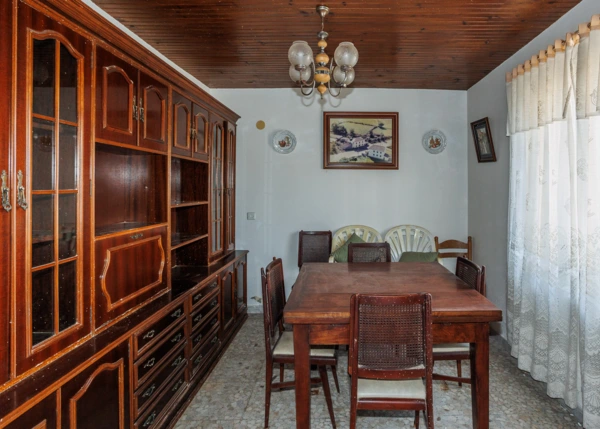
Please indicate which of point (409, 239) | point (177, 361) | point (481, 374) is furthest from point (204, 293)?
point (409, 239)

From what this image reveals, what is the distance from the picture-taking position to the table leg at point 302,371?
200 centimetres

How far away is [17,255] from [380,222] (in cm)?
369

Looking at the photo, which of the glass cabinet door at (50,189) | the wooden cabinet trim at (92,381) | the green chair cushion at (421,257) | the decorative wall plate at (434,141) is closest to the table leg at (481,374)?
the green chair cushion at (421,257)

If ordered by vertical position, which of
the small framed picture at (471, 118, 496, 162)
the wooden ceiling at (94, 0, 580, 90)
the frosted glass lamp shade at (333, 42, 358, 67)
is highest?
the wooden ceiling at (94, 0, 580, 90)

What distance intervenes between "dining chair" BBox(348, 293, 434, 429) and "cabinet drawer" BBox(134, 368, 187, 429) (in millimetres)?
1122

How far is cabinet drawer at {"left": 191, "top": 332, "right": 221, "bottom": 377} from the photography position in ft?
9.17

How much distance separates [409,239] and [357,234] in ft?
1.97

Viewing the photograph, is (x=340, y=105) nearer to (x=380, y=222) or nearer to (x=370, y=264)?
(x=380, y=222)

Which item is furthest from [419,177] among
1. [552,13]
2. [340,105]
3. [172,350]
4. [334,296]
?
[172,350]

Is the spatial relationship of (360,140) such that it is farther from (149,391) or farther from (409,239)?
(149,391)

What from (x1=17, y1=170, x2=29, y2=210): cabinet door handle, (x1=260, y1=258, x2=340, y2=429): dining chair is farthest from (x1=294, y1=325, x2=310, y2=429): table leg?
(x1=17, y1=170, x2=29, y2=210): cabinet door handle

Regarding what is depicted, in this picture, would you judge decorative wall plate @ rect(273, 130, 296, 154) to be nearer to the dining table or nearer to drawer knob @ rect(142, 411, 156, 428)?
the dining table

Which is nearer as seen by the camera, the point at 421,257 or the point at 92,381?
the point at 92,381

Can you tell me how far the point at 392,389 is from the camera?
1889mm
